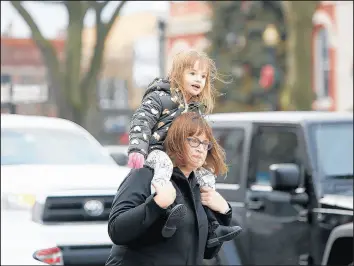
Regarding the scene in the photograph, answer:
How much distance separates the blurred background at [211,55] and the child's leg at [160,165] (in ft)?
36.1

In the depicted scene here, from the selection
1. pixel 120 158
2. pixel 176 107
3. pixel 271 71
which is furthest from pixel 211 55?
pixel 176 107

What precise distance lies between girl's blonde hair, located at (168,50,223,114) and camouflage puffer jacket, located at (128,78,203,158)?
4 centimetres

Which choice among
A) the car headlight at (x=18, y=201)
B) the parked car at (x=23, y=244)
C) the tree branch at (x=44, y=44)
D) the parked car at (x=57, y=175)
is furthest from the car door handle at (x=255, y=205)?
the tree branch at (x=44, y=44)

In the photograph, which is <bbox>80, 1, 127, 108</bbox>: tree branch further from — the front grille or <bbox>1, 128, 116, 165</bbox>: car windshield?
the front grille

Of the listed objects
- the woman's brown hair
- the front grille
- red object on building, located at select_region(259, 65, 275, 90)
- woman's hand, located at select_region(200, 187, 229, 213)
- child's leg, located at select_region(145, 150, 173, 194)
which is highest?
the woman's brown hair

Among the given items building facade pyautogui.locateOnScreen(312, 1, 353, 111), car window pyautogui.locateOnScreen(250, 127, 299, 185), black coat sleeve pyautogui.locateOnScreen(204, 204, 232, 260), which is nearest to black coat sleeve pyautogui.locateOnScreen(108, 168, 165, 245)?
black coat sleeve pyautogui.locateOnScreen(204, 204, 232, 260)

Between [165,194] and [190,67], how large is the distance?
68cm

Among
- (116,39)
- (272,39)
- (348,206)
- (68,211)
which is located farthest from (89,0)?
(116,39)

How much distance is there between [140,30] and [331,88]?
4208 centimetres

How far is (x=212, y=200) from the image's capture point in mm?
5332

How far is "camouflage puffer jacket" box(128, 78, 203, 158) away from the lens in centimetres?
537

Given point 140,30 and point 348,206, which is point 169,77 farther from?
point 140,30

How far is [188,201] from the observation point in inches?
204

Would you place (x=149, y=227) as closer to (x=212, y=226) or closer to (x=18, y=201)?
(x=212, y=226)
